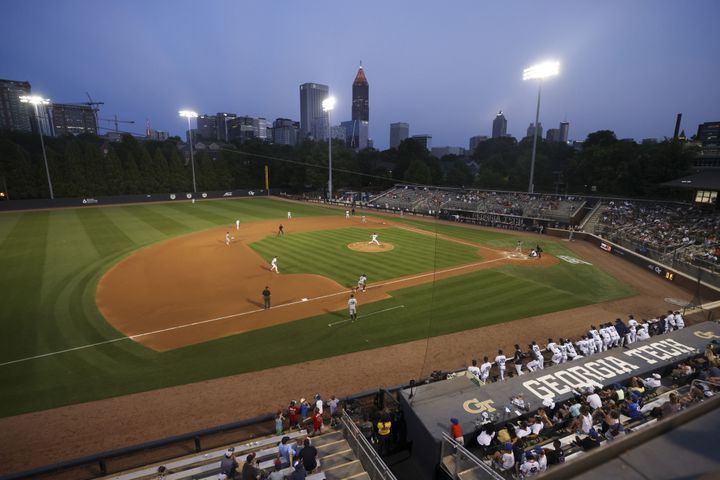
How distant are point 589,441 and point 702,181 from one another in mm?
41373

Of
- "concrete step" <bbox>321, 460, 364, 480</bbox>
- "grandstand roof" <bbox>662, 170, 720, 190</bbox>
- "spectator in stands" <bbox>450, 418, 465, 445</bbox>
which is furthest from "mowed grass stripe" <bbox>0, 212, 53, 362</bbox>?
A: "grandstand roof" <bbox>662, 170, 720, 190</bbox>

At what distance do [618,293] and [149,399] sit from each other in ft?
86.2

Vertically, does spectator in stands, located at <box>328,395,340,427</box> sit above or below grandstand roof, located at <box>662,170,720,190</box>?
below

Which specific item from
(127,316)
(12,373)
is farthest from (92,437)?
(127,316)

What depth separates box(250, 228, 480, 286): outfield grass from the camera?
92.0 feet

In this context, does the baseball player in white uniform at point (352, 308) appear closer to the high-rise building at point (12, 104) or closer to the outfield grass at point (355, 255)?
the outfield grass at point (355, 255)

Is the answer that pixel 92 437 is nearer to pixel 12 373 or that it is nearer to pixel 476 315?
pixel 12 373

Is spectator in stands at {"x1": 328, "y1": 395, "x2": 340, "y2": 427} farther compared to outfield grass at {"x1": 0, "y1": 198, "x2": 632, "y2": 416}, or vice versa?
outfield grass at {"x1": 0, "y1": 198, "x2": 632, "y2": 416}

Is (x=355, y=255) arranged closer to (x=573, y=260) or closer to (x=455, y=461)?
(x=573, y=260)

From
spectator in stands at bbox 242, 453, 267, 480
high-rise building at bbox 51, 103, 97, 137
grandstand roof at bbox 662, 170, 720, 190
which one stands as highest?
high-rise building at bbox 51, 103, 97, 137

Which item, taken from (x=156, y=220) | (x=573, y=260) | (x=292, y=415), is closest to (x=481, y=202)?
(x=573, y=260)

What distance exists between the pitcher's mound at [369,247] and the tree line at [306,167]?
38.3 meters

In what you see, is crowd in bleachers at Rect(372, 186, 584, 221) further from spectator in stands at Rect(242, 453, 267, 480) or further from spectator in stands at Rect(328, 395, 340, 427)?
spectator in stands at Rect(242, 453, 267, 480)

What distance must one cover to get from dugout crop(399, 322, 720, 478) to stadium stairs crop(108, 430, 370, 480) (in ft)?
5.75
